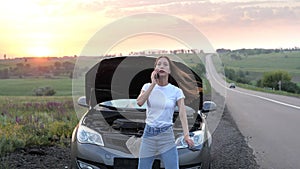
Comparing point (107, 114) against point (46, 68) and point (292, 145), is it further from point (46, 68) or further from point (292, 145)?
point (46, 68)

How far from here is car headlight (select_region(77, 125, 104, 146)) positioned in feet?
Answer: 17.2

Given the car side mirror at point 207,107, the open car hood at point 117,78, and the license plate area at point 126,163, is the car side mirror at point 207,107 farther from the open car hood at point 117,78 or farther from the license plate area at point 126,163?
the license plate area at point 126,163

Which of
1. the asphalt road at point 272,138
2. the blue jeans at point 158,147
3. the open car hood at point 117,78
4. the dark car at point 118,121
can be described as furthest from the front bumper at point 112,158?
the asphalt road at point 272,138

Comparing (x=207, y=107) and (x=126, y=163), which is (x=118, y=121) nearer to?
(x=126, y=163)

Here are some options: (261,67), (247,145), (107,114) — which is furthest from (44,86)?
(261,67)

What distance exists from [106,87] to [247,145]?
14.4ft

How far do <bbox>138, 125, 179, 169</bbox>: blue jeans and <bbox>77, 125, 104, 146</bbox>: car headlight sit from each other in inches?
36.6

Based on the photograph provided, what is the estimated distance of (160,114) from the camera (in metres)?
4.39

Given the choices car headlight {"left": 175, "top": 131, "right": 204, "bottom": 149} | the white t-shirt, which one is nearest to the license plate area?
car headlight {"left": 175, "top": 131, "right": 204, "bottom": 149}

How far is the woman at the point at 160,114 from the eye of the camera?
4.38 meters

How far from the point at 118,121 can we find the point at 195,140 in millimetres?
1199

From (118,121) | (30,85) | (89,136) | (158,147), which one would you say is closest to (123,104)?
(118,121)

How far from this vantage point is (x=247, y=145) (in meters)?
9.89

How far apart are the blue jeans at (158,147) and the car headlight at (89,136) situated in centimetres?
93
